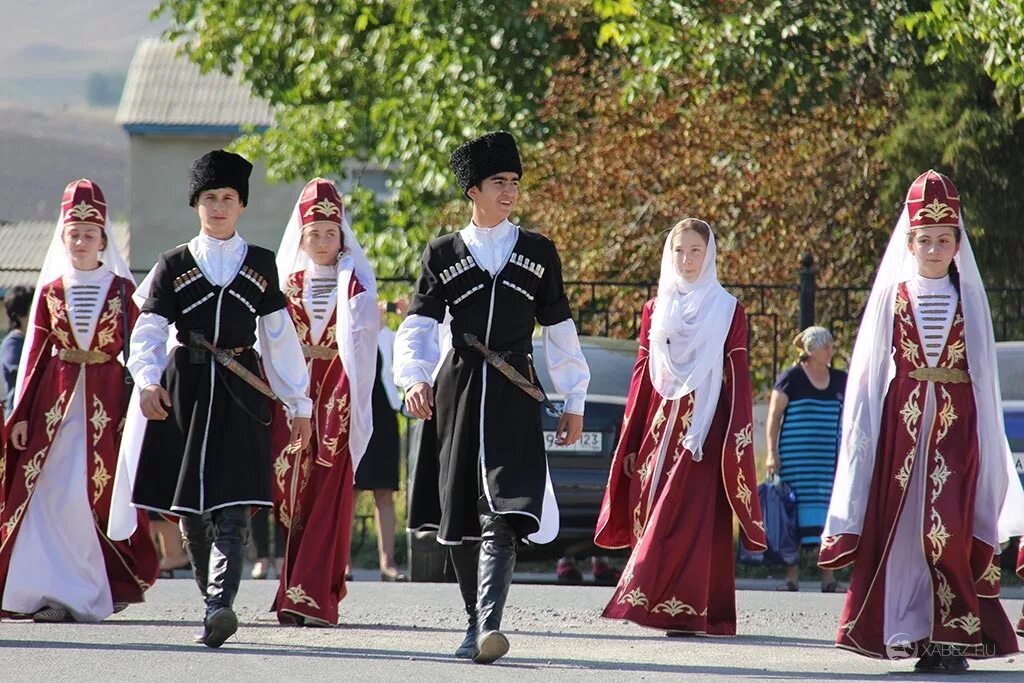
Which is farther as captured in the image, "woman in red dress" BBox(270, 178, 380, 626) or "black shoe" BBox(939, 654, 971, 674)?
"woman in red dress" BBox(270, 178, 380, 626)

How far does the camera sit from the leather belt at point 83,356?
9.08 metres

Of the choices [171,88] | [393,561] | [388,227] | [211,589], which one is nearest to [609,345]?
[393,561]

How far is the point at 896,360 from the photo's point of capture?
7.82m

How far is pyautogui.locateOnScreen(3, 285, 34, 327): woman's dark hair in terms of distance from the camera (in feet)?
38.0

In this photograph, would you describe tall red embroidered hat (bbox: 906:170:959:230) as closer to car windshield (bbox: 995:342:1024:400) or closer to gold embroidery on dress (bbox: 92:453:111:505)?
gold embroidery on dress (bbox: 92:453:111:505)

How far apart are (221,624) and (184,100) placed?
94.9ft

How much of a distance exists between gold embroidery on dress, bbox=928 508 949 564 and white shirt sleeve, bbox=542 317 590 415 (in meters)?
1.46

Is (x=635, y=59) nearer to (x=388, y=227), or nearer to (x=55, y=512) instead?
(x=388, y=227)

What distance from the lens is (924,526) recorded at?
7.70 m

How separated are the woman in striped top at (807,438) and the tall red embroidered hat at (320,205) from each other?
3.60m

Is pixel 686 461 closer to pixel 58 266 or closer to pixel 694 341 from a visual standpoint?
pixel 694 341

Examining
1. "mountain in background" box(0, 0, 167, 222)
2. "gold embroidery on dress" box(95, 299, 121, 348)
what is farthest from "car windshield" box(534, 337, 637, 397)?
"mountain in background" box(0, 0, 167, 222)

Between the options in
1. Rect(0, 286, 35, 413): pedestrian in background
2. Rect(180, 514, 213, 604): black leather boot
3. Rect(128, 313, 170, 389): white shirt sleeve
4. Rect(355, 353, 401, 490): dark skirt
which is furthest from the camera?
Rect(355, 353, 401, 490): dark skirt

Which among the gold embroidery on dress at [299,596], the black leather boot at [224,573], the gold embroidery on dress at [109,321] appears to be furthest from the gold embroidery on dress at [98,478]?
the black leather boot at [224,573]
